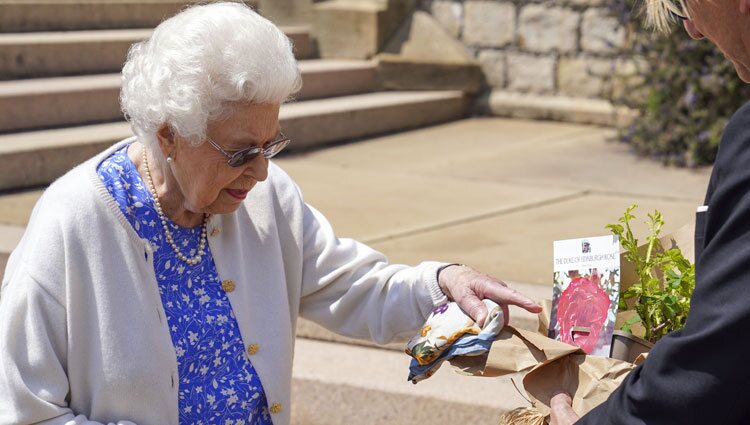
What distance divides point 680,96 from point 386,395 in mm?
3712

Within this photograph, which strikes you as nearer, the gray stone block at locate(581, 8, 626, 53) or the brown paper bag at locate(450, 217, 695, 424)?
the brown paper bag at locate(450, 217, 695, 424)

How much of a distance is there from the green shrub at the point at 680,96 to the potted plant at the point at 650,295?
4.64m

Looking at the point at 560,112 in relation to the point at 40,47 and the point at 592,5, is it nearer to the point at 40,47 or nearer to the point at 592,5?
the point at 592,5

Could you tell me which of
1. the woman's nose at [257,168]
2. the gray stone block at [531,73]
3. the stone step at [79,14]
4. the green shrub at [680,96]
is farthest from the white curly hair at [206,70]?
the gray stone block at [531,73]

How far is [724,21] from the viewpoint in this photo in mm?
1656

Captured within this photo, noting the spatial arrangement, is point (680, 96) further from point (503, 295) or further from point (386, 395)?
point (503, 295)

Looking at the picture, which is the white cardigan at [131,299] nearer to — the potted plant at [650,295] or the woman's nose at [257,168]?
the woman's nose at [257,168]

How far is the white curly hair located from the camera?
7.54ft

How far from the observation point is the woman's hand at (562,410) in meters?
1.94

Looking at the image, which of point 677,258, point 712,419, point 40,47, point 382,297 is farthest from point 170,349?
point 40,47

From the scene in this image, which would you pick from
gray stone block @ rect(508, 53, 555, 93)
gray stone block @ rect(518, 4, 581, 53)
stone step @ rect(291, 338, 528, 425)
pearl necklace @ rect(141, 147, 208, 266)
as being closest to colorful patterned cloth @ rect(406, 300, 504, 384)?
pearl necklace @ rect(141, 147, 208, 266)

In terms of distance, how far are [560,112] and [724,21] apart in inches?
264

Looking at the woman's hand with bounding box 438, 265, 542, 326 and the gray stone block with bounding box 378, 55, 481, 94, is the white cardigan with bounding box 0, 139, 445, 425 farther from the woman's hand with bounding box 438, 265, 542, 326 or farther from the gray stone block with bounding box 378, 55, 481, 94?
the gray stone block with bounding box 378, 55, 481, 94

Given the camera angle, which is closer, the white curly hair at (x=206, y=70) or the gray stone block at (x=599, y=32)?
the white curly hair at (x=206, y=70)
